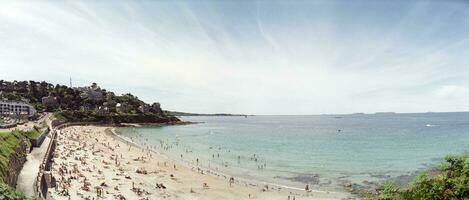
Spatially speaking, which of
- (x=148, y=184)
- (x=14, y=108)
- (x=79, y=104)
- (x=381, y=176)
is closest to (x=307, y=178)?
(x=381, y=176)

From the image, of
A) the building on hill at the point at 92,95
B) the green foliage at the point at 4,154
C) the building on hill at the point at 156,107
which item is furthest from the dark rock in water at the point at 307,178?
the building on hill at the point at 92,95

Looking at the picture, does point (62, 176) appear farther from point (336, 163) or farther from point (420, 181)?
point (336, 163)

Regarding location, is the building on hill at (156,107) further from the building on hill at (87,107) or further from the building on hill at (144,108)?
the building on hill at (87,107)

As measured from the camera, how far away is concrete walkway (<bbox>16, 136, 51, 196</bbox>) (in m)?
15.4

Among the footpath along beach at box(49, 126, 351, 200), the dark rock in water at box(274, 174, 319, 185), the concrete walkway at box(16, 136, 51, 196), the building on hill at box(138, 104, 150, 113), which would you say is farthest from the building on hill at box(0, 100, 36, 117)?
the dark rock in water at box(274, 174, 319, 185)

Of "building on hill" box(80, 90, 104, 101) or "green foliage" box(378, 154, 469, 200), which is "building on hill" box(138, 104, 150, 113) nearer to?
"building on hill" box(80, 90, 104, 101)

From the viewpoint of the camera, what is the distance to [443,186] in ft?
30.2

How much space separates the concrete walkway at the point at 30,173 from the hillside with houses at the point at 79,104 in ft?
203

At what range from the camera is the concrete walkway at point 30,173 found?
15.4 metres

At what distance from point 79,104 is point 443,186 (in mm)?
115286

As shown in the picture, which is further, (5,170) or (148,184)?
(148,184)

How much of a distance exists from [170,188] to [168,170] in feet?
21.1

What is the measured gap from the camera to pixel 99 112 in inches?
3979

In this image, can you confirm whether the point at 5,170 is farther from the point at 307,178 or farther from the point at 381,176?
the point at 381,176
